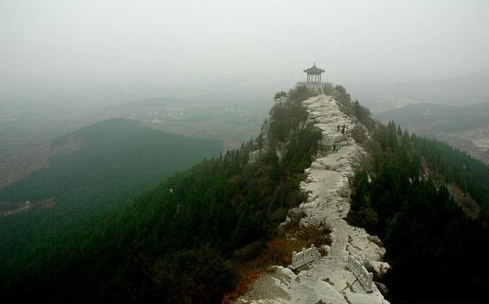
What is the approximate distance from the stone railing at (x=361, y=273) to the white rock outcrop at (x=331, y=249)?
0.52 ft

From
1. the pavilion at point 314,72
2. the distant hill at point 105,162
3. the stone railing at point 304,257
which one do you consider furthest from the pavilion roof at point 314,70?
the distant hill at point 105,162

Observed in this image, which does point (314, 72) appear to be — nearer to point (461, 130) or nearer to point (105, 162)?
point (105, 162)

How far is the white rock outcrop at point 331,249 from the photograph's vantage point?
14.5 meters

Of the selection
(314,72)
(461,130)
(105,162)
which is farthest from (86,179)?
(461,130)

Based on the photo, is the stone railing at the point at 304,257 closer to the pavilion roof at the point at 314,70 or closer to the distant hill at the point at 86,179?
the pavilion roof at the point at 314,70

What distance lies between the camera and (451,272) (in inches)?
562

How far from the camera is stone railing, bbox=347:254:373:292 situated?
14727 millimetres

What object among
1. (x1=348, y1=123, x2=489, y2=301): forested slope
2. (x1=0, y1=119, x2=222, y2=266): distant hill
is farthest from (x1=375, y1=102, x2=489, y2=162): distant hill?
(x1=348, y1=123, x2=489, y2=301): forested slope

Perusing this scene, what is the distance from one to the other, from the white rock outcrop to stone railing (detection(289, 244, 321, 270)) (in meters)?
0.33

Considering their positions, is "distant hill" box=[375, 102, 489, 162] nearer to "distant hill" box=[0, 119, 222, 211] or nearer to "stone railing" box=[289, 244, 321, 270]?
"distant hill" box=[0, 119, 222, 211]

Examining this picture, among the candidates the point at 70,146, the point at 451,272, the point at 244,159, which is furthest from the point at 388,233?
the point at 70,146

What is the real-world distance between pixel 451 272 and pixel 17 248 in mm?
75508

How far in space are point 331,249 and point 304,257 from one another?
1.96 m

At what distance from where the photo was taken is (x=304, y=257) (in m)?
17.1
